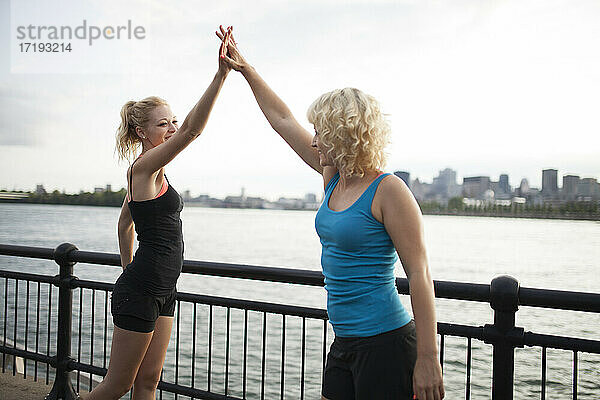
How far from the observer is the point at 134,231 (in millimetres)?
3098

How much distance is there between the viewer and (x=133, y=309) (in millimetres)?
2648

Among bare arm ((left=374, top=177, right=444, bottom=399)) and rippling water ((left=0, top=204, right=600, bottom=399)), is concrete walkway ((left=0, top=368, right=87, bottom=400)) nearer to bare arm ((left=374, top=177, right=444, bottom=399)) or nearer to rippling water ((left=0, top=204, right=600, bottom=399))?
rippling water ((left=0, top=204, right=600, bottom=399))

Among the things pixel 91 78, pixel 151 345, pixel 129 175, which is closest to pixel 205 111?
pixel 129 175

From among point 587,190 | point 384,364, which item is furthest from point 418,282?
point 587,190

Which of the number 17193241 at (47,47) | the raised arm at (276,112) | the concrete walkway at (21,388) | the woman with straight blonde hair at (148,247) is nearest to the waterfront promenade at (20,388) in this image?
the concrete walkway at (21,388)

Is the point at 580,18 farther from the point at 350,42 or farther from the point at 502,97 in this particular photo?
the point at 350,42

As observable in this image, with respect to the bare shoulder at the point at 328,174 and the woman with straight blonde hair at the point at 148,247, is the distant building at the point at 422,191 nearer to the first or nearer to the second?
the woman with straight blonde hair at the point at 148,247

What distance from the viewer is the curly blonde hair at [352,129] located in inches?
73.5

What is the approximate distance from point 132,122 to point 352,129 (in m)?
1.44

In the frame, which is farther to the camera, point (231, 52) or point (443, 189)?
point (443, 189)

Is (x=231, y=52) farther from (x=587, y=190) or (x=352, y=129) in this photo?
(x=587, y=190)

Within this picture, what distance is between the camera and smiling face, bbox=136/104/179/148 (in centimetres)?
284

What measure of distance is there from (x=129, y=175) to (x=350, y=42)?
77.0 m

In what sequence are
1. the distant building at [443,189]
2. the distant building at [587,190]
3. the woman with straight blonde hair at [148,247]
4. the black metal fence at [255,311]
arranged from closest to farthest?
the black metal fence at [255,311], the woman with straight blonde hair at [148,247], the distant building at [587,190], the distant building at [443,189]
